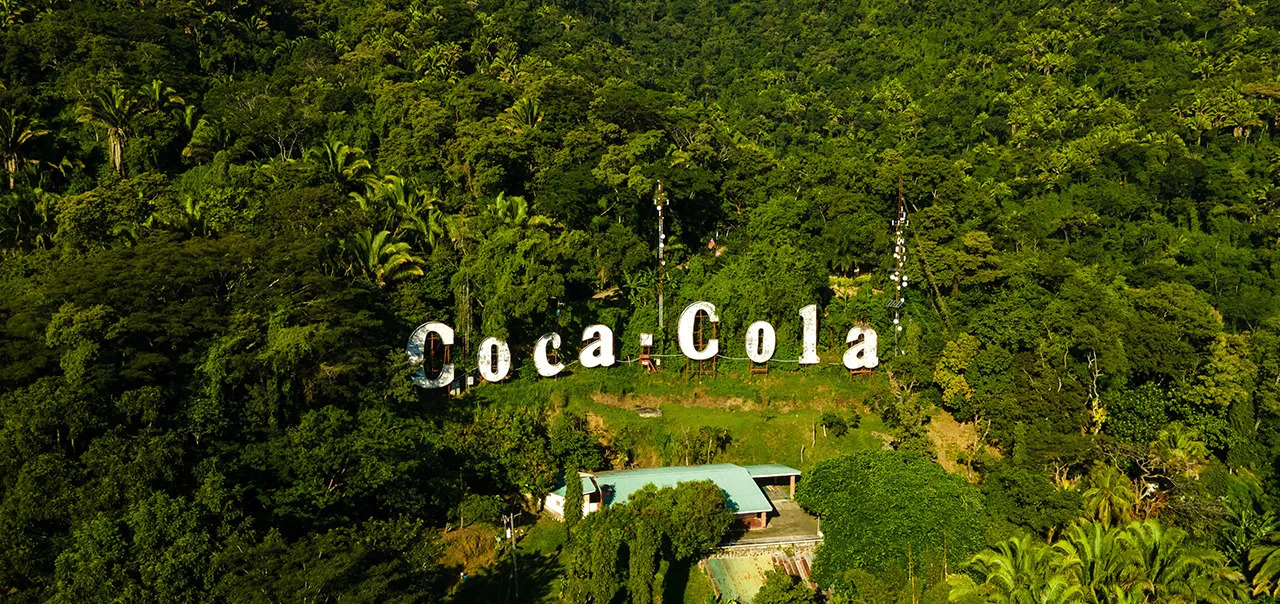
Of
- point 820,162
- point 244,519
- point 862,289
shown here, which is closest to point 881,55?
point 820,162

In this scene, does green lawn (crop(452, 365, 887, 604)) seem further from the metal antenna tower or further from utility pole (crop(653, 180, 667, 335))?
utility pole (crop(653, 180, 667, 335))

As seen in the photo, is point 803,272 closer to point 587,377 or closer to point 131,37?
point 587,377

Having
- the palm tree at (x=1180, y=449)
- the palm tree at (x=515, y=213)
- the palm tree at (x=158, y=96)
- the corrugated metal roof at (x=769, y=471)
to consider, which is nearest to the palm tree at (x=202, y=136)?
the palm tree at (x=158, y=96)

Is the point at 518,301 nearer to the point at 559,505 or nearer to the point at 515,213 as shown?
the point at 515,213

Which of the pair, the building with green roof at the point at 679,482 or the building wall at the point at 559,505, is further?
the building wall at the point at 559,505

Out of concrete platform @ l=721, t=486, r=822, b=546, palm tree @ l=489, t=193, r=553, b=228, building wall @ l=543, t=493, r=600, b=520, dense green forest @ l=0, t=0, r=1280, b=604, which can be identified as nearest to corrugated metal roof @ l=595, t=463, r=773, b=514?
building wall @ l=543, t=493, r=600, b=520

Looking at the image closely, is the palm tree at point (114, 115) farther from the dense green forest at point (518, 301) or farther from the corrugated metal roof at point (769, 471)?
the corrugated metal roof at point (769, 471)

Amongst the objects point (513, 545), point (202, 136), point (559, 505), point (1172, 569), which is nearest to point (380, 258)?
point (559, 505)
